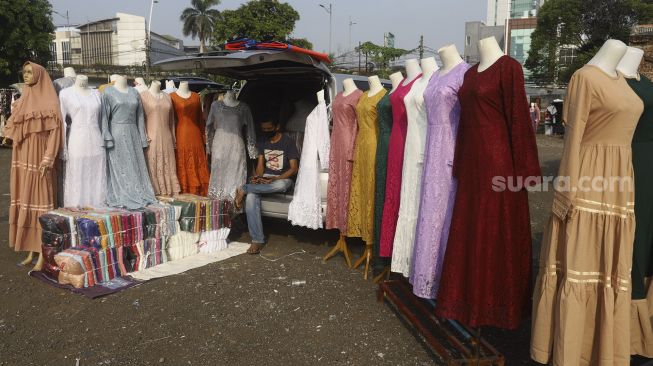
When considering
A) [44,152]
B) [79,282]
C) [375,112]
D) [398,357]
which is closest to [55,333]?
[79,282]

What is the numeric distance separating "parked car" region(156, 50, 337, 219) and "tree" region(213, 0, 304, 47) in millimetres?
18631

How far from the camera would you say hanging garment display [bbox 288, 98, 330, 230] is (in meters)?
4.67

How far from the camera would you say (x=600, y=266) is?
2.41 metres

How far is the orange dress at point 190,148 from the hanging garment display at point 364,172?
2.19m

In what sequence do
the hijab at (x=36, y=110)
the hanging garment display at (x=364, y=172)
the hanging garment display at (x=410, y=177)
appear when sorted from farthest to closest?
the hijab at (x=36, y=110) < the hanging garment display at (x=364, y=172) < the hanging garment display at (x=410, y=177)

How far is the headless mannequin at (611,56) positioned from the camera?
242 centimetres

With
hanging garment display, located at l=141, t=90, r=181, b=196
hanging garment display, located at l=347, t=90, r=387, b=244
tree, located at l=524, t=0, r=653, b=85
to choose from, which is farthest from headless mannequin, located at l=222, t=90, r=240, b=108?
tree, located at l=524, t=0, r=653, b=85

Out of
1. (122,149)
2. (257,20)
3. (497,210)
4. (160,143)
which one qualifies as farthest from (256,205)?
(257,20)

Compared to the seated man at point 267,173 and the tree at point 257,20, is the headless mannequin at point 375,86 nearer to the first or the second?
the seated man at point 267,173

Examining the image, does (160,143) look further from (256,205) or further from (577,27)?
(577,27)

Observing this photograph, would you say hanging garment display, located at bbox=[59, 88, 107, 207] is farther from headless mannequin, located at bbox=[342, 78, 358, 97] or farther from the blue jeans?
headless mannequin, located at bbox=[342, 78, 358, 97]

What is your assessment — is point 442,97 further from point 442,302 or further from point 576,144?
point 442,302

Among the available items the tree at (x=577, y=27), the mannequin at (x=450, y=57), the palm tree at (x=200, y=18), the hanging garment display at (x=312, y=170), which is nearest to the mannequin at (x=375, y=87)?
the hanging garment display at (x=312, y=170)

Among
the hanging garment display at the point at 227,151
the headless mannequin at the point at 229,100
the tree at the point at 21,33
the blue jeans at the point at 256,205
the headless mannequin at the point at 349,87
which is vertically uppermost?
the tree at the point at 21,33
